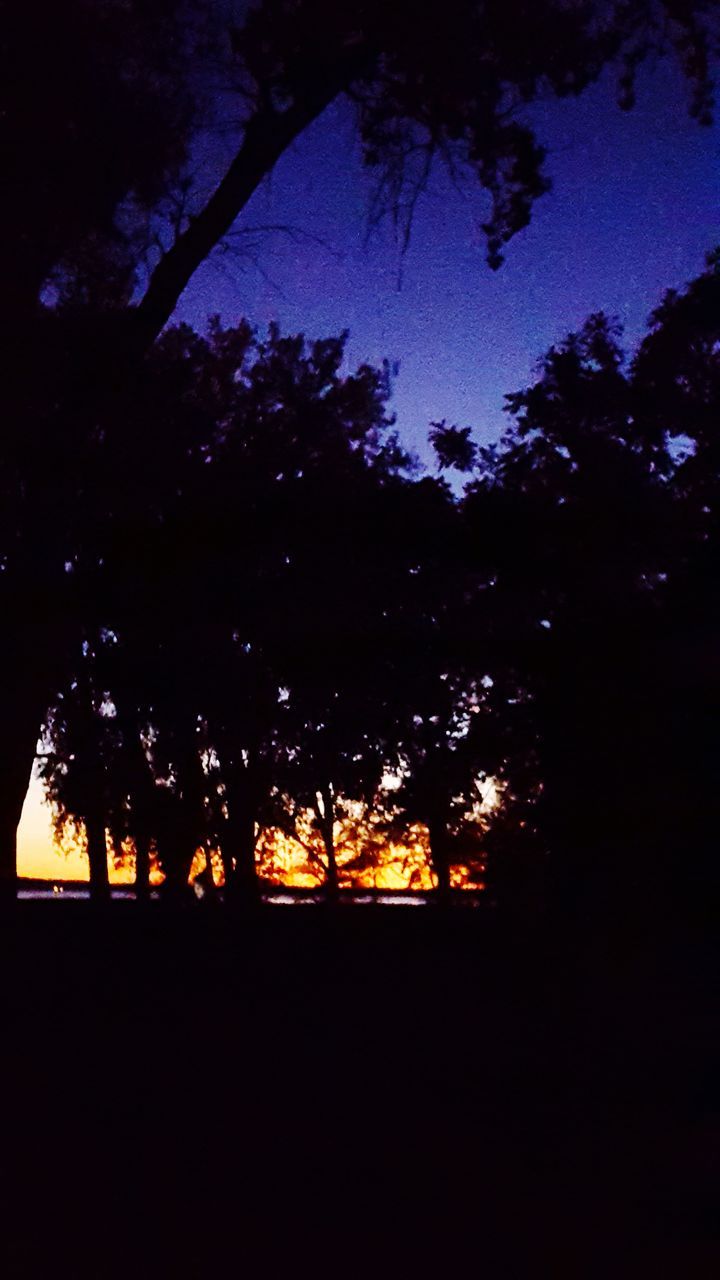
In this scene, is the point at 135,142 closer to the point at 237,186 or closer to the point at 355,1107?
the point at 237,186

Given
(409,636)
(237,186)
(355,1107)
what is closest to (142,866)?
(409,636)

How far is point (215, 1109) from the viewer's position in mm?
5895

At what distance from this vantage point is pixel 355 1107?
5980mm

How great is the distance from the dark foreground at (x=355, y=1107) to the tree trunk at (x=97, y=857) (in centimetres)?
1717

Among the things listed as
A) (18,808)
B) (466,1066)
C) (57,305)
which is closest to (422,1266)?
(466,1066)

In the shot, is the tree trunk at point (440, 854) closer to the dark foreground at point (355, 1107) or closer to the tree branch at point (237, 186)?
the dark foreground at point (355, 1107)

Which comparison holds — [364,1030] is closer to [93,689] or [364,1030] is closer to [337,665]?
[337,665]

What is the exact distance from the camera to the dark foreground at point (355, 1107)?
14.9 ft

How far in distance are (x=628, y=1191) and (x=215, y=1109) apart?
2.18 m

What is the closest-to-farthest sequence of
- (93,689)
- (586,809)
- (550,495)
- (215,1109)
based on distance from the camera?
(215,1109), (586,809), (93,689), (550,495)

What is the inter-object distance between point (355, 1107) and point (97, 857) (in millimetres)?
22812

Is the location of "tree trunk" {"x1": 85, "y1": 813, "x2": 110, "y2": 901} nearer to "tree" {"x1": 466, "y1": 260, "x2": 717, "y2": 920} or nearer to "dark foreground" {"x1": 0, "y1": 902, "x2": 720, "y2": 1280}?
"tree" {"x1": 466, "y1": 260, "x2": 717, "y2": 920}

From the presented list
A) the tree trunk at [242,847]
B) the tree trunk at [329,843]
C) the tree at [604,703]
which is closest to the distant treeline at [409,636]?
the tree at [604,703]

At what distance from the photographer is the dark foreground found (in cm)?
454
